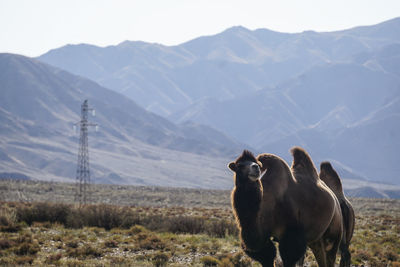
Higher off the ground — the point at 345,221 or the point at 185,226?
the point at 345,221

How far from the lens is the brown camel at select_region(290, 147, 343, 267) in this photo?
29.5ft

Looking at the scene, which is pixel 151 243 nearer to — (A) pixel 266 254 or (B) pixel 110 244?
(B) pixel 110 244

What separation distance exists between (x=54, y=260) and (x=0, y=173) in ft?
585

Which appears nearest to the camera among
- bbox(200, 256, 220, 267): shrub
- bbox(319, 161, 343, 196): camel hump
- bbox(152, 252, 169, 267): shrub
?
bbox(319, 161, 343, 196): camel hump

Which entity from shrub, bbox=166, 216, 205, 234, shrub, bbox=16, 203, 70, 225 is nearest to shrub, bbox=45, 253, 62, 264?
shrub, bbox=166, 216, 205, 234

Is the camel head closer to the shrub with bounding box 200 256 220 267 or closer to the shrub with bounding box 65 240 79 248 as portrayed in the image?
the shrub with bounding box 200 256 220 267

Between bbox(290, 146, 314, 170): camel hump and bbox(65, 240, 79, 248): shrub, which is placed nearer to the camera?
bbox(290, 146, 314, 170): camel hump

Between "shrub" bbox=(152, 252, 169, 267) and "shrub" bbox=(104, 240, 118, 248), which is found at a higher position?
"shrub" bbox=(152, 252, 169, 267)

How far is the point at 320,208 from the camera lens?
8969 mm

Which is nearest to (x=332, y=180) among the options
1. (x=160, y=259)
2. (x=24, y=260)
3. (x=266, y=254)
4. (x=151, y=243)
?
(x=266, y=254)

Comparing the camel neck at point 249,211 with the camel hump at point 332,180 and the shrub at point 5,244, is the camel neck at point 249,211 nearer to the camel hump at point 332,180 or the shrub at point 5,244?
the camel hump at point 332,180

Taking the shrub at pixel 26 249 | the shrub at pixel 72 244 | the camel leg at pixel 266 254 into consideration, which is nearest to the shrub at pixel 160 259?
the shrub at pixel 72 244

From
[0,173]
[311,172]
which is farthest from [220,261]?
[0,173]

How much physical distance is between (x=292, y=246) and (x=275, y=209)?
0.60 m
